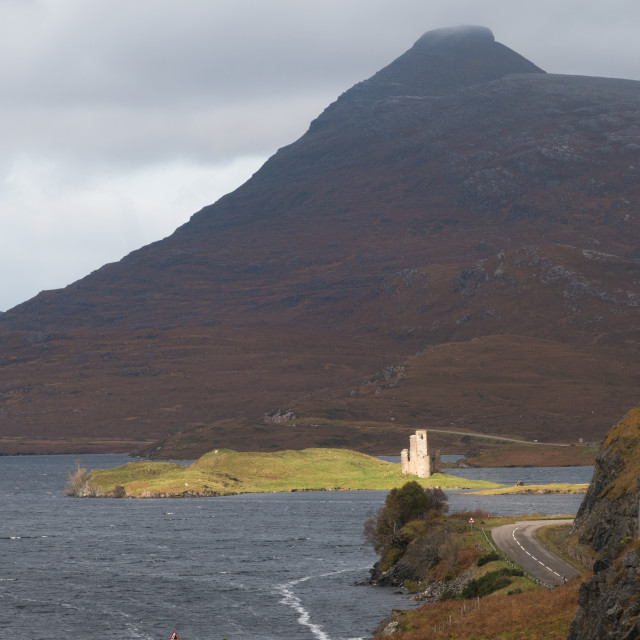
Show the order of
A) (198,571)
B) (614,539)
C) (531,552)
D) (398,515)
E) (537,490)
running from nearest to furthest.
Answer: (614,539)
(531,552)
(398,515)
(198,571)
(537,490)

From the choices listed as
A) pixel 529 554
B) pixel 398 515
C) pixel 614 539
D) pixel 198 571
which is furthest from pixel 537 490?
pixel 614 539

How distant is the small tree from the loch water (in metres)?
3.40

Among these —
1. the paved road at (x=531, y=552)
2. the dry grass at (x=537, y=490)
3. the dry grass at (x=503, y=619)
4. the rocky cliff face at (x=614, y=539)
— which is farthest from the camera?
the dry grass at (x=537, y=490)

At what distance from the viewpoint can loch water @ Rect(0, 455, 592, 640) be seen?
7575cm

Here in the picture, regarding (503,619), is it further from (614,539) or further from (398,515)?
(398,515)

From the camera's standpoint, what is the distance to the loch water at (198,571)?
7575 centimetres

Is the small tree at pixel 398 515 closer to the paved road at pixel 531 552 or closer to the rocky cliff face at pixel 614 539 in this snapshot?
the paved road at pixel 531 552

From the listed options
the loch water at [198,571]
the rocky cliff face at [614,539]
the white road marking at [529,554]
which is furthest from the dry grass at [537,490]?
the rocky cliff face at [614,539]

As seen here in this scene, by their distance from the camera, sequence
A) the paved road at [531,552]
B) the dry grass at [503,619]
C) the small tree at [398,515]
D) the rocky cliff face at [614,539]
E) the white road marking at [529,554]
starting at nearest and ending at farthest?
the rocky cliff face at [614,539] → the dry grass at [503,619] → the paved road at [531,552] → the white road marking at [529,554] → the small tree at [398,515]

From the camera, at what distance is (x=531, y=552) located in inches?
3214

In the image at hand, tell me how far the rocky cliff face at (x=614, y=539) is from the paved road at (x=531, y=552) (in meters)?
2.96

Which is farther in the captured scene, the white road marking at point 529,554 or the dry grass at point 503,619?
the white road marking at point 529,554

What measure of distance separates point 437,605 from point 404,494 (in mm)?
30951

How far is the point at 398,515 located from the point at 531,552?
20.9 metres
